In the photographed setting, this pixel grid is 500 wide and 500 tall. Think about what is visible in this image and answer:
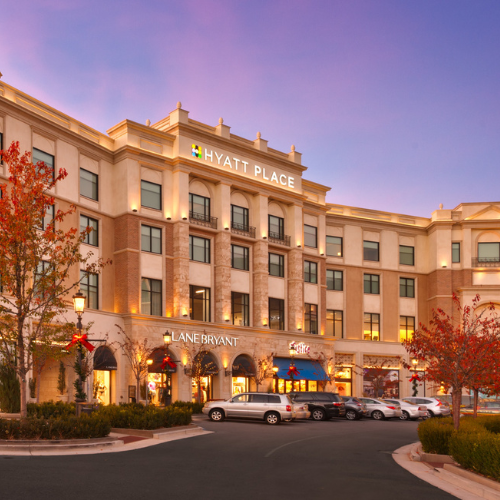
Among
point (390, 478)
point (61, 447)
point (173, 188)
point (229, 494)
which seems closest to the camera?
point (229, 494)

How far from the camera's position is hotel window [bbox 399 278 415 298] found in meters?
62.3

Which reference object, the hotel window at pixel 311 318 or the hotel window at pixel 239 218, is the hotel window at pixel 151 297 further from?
the hotel window at pixel 311 318

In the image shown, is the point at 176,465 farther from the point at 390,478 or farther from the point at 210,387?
the point at 210,387

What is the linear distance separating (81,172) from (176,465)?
29.5 meters

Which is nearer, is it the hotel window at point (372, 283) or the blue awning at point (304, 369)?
the blue awning at point (304, 369)

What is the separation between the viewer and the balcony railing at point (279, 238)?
5225cm

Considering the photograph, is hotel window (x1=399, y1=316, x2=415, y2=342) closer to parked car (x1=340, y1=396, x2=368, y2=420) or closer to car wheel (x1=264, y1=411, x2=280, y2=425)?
parked car (x1=340, y1=396, x2=368, y2=420)

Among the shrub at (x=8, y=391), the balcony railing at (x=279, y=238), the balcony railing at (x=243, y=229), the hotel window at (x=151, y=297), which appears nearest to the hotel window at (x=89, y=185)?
the hotel window at (x=151, y=297)

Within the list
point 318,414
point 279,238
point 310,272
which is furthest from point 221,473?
point 310,272

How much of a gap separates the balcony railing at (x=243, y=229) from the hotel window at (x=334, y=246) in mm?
11681

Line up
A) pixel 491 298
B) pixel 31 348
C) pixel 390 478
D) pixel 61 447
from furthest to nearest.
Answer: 1. pixel 491 298
2. pixel 31 348
3. pixel 61 447
4. pixel 390 478

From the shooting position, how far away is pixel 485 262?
199 feet

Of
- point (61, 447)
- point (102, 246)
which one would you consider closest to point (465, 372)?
point (61, 447)

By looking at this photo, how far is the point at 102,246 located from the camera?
4288cm
